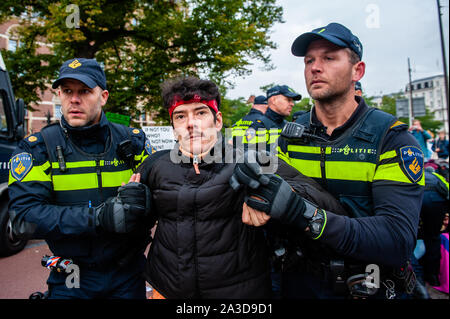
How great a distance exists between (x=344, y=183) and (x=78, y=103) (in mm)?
1824

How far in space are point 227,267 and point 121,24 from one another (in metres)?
11.7

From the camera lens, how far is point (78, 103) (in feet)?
6.25

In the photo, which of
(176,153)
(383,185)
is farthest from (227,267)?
(383,185)

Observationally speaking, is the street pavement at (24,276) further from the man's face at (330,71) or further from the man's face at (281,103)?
the man's face at (281,103)

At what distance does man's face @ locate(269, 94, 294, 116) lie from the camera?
176 inches

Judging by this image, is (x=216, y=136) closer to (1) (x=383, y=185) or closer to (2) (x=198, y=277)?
(2) (x=198, y=277)

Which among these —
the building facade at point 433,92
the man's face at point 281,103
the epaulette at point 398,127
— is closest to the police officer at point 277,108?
the man's face at point 281,103

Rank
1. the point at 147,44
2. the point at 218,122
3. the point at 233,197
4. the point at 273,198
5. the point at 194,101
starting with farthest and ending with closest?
the point at 147,44
the point at 218,122
the point at 194,101
the point at 233,197
the point at 273,198

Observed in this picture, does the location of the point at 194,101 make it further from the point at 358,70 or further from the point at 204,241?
the point at 358,70

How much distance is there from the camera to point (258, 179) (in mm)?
1166

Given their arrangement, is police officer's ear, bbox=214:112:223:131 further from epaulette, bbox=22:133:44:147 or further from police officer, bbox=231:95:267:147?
police officer, bbox=231:95:267:147

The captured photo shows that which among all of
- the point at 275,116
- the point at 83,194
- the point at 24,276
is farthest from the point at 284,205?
the point at 24,276

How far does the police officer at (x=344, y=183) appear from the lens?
125 centimetres

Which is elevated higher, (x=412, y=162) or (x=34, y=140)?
(x=34, y=140)
